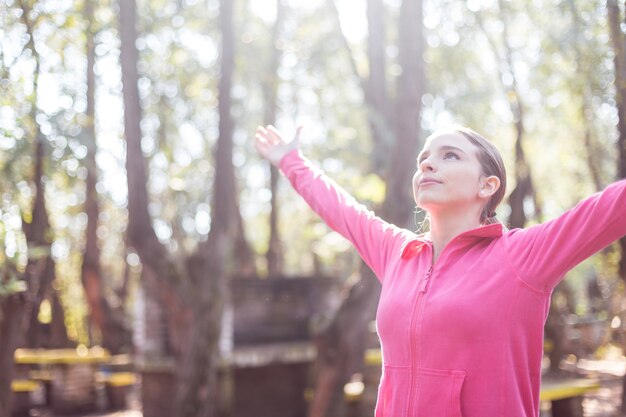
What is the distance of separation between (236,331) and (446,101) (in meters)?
8.11

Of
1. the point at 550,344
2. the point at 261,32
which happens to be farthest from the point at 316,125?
the point at 550,344

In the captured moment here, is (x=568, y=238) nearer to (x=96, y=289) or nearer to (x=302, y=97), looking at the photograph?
(x=96, y=289)

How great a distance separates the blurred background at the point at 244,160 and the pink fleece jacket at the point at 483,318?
4.32 feet

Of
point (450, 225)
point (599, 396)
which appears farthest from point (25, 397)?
point (450, 225)

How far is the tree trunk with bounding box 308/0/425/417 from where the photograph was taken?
308 inches

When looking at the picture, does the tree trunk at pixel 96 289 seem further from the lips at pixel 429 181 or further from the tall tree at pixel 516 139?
the lips at pixel 429 181

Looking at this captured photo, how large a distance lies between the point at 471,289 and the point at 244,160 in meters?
22.7

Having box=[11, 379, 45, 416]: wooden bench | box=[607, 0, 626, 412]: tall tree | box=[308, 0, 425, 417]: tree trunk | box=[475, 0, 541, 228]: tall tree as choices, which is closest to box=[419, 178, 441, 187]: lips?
box=[607, 0, 626, 412]: tall tree

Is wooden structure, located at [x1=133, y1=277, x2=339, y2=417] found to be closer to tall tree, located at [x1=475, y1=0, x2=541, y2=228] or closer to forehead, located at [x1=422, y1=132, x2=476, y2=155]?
tall tree, located at [x1=475, y1=0, x2=541, y2=228]

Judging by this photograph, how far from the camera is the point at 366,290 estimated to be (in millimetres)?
7871

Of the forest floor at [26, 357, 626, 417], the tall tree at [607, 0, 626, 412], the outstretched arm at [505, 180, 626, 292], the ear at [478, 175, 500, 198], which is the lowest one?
the forest floor at [26, 357, 626, 417]

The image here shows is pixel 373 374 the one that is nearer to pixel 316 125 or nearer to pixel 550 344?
pixel 550 344

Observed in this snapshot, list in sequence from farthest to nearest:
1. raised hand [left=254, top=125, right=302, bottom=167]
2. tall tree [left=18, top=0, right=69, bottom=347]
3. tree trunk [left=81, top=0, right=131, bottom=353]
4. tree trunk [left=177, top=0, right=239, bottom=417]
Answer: tree trunk [left=81, top=0, right=131, bottom=353] < tree trunk [left=177, top=0, right=239, bottom=417] < tall tree [left=18, top=0, right=69, bottom=347] < raised hand [left=254, top=125, right=302, bottom=167]

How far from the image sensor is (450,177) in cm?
232
